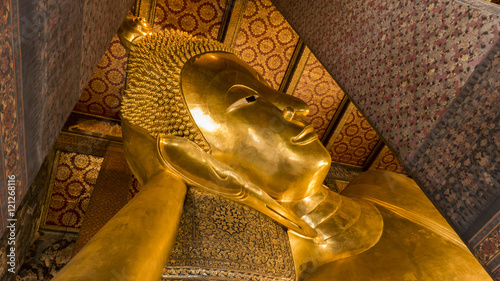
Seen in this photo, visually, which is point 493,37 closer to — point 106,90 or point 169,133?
Answer: point 169,133

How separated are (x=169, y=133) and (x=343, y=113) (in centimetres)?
204

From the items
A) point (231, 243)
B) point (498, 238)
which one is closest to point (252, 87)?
point (231, 243)

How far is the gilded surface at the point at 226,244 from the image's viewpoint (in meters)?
1.29

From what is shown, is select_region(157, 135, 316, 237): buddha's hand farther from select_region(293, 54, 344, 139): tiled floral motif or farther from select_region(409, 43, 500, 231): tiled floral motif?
select_region(293, 54, 344, 139): tiled floral motif

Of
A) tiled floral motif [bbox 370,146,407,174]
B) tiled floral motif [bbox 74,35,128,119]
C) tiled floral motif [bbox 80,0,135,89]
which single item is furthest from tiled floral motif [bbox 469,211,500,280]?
tiled floral motif [bbox 370,146,407,174]

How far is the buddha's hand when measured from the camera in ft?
4.87

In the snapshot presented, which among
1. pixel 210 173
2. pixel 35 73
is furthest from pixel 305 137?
pixel 35 73

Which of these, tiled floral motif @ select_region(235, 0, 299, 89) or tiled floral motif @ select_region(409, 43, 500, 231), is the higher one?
tiled floral motif @ select_region(409, 43, 500, 231)

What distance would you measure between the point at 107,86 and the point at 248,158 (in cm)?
174

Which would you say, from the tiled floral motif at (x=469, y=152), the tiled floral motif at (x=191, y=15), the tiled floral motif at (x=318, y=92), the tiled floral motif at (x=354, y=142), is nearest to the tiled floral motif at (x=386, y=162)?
the tiled floral motif at (x=354, y=142)

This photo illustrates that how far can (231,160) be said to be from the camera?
5.03 feet

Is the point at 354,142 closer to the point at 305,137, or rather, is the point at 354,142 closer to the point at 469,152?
the point at 305,137

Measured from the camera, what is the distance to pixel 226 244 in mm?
1395

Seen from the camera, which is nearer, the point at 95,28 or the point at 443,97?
the point at 443,97
